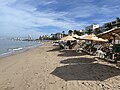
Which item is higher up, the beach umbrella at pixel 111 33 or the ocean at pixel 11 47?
the beach umbrella at pixel 111 33

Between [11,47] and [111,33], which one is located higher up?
[111,33]

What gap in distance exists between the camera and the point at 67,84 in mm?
6453

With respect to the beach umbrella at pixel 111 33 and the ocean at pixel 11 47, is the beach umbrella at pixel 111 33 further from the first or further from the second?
the ocean at pixel 11 47

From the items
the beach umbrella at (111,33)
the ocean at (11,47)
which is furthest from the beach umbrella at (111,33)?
the ocean at (11,47)

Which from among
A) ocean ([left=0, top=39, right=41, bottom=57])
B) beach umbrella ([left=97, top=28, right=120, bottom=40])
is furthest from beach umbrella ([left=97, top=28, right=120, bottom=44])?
ocean ([left=0, top=39, right=41, bottom=57])

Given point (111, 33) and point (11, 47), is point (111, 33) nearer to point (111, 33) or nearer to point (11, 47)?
point (111, 33)

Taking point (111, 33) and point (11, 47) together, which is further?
point (11, 47)

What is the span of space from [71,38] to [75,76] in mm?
17312

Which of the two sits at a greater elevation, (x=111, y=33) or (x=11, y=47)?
(x=111, y=33)

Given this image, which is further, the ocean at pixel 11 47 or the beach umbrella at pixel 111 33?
the ocean at pixel 11 47

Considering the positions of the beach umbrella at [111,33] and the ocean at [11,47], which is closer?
the beach umbrella at [111,33]

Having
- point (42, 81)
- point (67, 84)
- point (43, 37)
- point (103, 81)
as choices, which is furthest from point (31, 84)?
point (43, 37)

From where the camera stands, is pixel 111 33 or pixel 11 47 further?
pixel 11 47

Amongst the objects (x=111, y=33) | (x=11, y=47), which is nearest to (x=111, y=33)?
(x=111, y=33)
